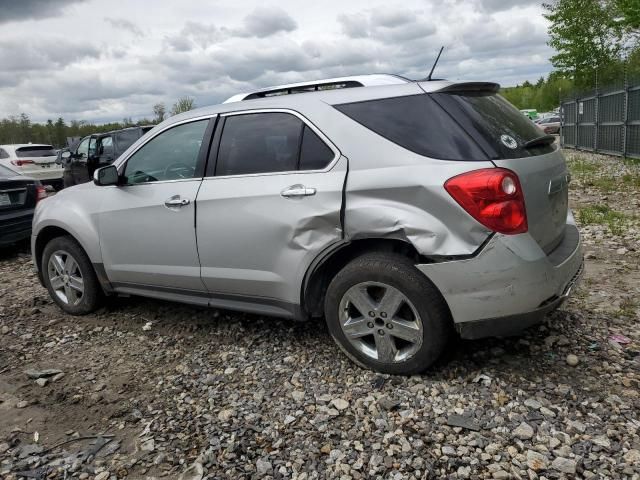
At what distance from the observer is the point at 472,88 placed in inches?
126

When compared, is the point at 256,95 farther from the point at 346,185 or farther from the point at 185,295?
the point at 185,295

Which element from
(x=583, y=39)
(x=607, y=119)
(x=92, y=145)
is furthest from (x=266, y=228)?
(x=583, y=39)

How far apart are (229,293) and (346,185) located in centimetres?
122

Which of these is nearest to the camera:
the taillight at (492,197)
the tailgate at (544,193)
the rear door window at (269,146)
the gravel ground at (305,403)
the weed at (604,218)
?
the gravel ground at (305,403)

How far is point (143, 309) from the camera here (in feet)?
15.8

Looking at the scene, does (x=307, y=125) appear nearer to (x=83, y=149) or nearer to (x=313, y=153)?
(x=313, y=153)

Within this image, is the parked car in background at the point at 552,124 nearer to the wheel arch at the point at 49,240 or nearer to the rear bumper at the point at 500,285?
the wheel arch at the point at 49,240

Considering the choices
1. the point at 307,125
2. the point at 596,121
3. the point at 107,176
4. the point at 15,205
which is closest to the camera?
the point at 307,125

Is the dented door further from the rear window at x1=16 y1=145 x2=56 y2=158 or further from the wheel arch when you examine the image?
the rear window at x1=16 y1=145 x2=56 y2=158

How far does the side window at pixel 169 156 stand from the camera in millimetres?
3861

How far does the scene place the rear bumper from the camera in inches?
108

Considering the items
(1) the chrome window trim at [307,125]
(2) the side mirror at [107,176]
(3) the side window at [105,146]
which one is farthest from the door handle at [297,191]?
(3) the side window at [105,146]

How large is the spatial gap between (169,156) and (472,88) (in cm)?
223

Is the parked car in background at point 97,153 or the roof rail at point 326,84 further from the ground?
the roof rail at point 326,84
